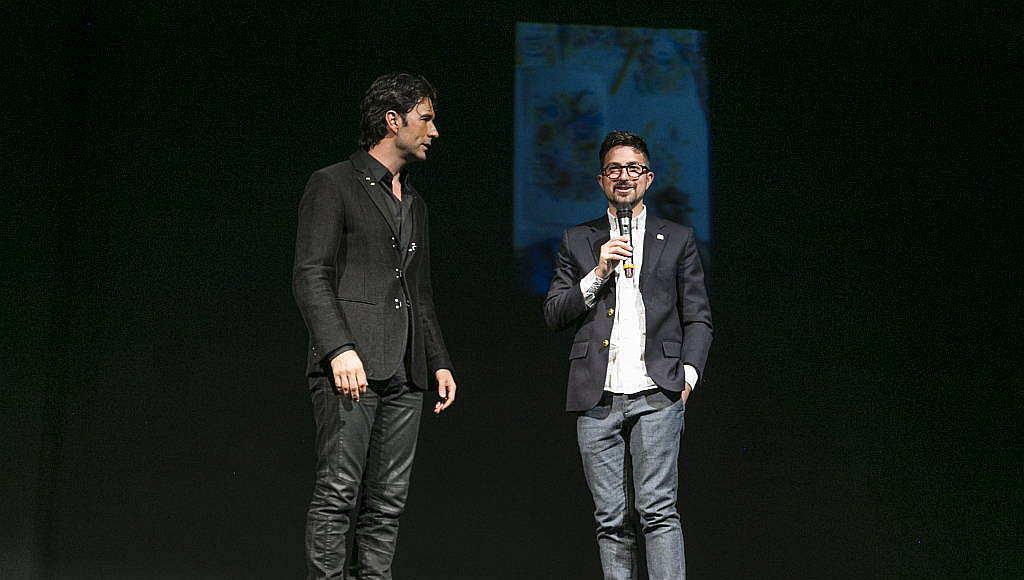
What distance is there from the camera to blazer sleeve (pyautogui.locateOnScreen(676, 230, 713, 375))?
7.98 feet

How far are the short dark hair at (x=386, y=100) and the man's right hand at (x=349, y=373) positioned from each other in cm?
62

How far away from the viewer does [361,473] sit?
6.88ft

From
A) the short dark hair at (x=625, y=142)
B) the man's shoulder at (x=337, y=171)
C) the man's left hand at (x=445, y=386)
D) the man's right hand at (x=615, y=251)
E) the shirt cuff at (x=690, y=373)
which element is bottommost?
the man's left hand at (x=445, y=386)

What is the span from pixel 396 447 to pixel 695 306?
35.4 inches

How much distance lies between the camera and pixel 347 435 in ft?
6.79

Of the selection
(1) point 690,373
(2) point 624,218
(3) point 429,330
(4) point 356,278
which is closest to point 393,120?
(4) point 356,278

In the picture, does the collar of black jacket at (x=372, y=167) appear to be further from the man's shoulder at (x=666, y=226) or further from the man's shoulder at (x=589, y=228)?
the man's shoulder at (x=666, y=226)

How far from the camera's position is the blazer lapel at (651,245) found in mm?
2467

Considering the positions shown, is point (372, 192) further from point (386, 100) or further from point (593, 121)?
point (593, 121)

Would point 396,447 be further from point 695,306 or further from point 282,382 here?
point 282,382

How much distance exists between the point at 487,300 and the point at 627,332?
1.08m

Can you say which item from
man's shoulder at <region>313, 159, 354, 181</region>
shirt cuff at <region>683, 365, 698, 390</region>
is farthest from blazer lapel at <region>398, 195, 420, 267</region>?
shirt cuff at <region>683, 365, 698, 390</region>

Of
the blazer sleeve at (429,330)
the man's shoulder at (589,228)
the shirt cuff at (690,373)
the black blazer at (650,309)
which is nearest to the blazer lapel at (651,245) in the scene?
the black blazer at (650,309)

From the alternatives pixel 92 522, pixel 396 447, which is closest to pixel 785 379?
pixel 396 447
